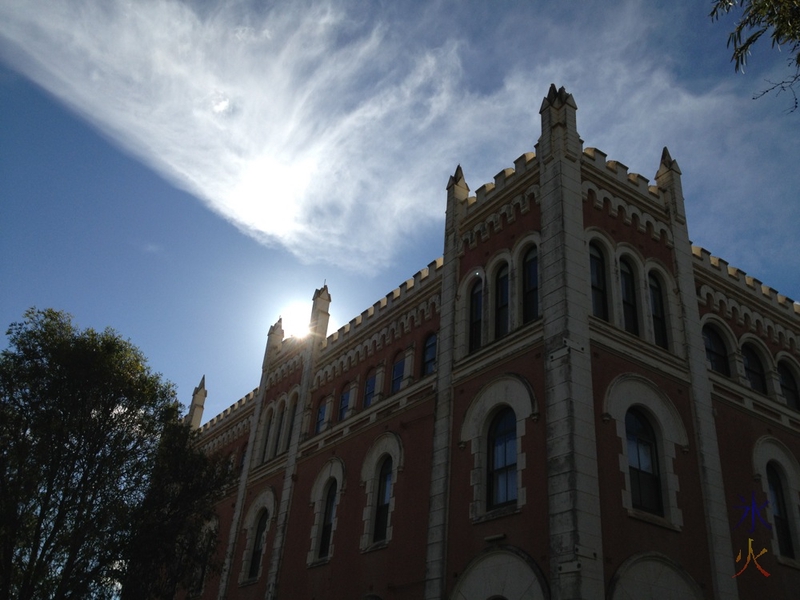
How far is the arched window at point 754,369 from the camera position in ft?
71.9

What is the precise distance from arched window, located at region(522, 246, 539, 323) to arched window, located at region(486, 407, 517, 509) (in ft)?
8.42

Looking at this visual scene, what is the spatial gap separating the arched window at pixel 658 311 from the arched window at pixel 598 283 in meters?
1.72

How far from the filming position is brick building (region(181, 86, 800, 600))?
15.3 meters

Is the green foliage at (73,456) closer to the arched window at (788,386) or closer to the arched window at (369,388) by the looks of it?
the arched window at (369,388)

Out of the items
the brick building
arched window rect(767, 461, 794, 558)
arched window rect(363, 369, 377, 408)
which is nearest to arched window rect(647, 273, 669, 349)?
the brick building

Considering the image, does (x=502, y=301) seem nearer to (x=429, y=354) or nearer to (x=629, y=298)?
(x=629, y=298)

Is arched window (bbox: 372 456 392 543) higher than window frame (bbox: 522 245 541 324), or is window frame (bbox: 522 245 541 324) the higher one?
window frame (bbox: 522 245 541 324)

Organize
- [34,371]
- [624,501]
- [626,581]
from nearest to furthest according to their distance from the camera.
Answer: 1. [626,581]
2. [624,501]
3. [34,371]

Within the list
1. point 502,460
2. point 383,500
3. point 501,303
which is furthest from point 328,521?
point 501,303

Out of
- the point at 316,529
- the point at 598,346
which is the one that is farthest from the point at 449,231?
the point at 316,529

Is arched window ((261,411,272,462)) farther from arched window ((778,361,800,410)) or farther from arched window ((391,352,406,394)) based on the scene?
arched window ((778,361,800,410))

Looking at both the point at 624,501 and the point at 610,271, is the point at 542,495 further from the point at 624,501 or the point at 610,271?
the point at 610,271

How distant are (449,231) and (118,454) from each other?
506 inches

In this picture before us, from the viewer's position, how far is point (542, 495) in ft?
49.4
